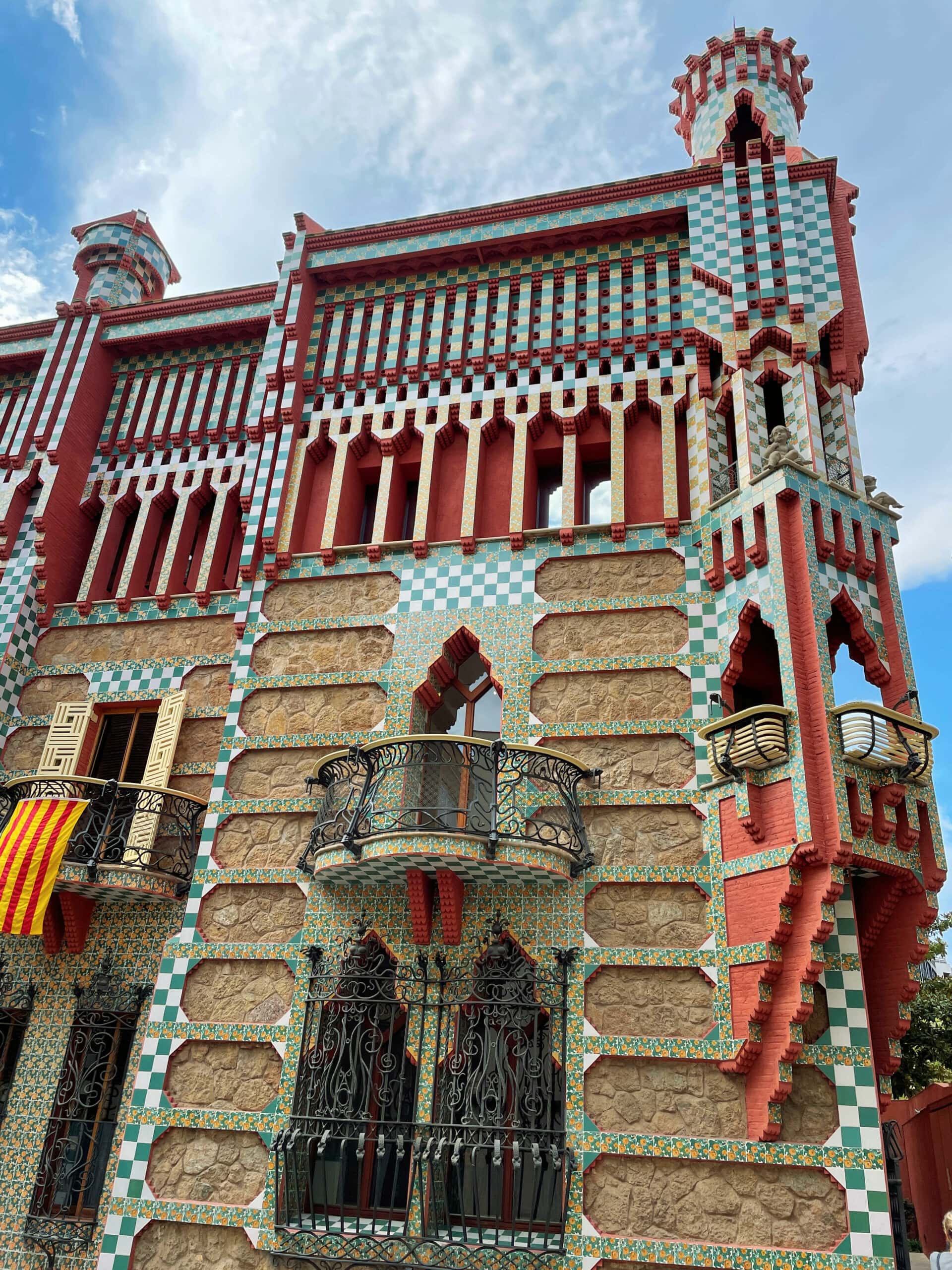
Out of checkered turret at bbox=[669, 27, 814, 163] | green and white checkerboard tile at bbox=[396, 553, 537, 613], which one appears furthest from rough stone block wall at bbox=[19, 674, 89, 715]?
checkered turret at bbox=[669, 27, 814, 163]

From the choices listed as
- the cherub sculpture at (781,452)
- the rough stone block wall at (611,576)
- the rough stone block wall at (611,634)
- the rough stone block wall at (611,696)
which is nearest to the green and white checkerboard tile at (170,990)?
the rough stone block wall at (611,696)

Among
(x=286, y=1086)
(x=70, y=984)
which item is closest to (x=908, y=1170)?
(x=286, y=1086)

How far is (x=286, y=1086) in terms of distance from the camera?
28.5 feet

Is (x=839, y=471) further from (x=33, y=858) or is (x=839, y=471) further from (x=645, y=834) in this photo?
(x=33, y=858)

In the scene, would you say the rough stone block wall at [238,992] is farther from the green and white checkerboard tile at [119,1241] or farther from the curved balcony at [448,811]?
the green and white checkerboard tile at [119,1241]

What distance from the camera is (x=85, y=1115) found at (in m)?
9.46

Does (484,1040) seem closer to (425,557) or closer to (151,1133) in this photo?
(151,1133)

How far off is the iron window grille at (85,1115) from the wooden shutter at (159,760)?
1.27 metres

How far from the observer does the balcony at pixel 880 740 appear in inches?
310

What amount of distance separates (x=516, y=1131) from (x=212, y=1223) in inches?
112

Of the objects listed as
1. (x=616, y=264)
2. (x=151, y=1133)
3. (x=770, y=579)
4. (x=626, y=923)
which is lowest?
(x=151, y=1133)

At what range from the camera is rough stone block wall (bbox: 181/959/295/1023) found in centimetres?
906

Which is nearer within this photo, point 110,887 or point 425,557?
point 110,887

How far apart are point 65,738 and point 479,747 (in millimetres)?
5124
